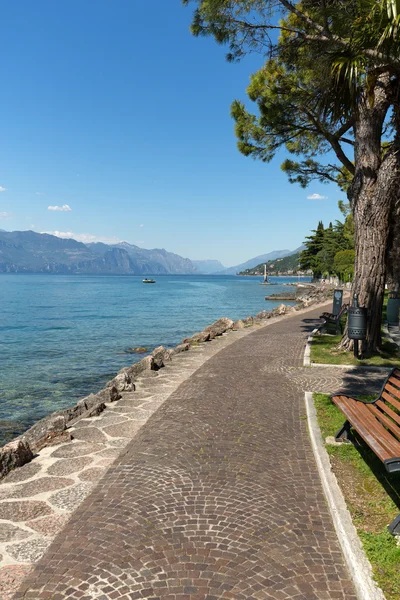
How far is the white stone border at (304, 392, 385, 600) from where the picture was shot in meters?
2.86

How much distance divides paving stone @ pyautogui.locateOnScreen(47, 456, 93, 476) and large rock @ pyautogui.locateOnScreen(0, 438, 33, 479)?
405mm

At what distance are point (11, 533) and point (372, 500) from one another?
338 centimetres

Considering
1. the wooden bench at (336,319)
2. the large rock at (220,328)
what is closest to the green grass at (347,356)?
the wooden bench at (336,319)

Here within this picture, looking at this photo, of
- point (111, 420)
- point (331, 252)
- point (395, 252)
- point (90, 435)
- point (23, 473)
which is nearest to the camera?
point (23, 473)

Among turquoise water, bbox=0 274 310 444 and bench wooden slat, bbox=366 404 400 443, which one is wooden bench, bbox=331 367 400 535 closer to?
bench wooden slat, bbox=366 404 400 443

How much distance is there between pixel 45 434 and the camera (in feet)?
20.5

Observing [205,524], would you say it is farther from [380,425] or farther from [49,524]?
[380,425]

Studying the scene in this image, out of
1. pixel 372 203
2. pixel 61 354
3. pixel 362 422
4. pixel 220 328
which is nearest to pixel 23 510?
pixel 362 422

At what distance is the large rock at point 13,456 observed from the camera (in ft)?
16.2

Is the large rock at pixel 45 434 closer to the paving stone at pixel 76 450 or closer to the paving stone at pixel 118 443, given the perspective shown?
the paving stone at pixel 76 450

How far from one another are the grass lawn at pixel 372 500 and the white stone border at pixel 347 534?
0.18 ft

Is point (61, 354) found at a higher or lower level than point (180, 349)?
lower

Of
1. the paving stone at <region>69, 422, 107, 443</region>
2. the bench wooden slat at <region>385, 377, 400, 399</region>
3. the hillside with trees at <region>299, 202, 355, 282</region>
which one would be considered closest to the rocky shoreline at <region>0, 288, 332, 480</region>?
the paving stone at <region>69, 422, 107, 443</region>

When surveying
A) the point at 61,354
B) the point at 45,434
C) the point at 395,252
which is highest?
the point at 395,252
